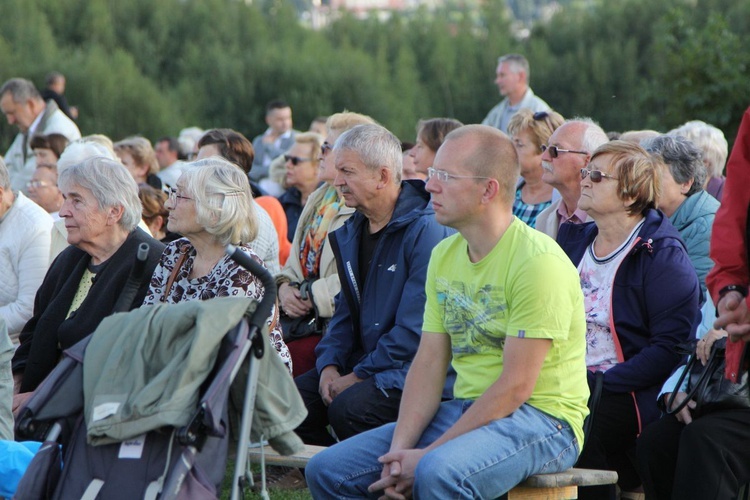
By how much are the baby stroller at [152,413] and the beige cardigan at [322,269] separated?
83.0 inches

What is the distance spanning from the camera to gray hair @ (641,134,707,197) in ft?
18.3

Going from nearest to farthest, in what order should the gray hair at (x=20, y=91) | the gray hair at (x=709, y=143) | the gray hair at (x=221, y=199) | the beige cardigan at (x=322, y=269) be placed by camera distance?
the gray hair at (x=221, y=199) → the beige cardigan at (x=322, y=269) → the gray hair at (x=709, y=143) → the gray hair at (x=20, y=91)

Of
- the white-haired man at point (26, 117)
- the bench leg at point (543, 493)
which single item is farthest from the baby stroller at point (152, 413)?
the white-haired man at point (26, 117)

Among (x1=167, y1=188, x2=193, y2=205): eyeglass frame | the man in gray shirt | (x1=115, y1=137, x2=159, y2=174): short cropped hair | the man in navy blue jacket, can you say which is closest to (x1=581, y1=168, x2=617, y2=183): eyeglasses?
the man in navy blue jacket

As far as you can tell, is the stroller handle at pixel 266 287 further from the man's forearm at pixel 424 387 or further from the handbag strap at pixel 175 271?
the handbag strap at pixel 175 271

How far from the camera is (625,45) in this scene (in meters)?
16.5

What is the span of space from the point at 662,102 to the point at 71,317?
395 inches

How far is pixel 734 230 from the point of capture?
11.9 ft

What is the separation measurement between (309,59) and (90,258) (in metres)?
13.2

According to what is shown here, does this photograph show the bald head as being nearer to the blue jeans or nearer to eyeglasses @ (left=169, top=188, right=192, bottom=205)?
the blue jeans

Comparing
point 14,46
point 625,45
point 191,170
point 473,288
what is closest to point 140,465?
point 473,288

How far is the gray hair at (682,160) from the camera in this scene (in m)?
5.57

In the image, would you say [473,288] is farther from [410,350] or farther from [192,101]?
[192,101]

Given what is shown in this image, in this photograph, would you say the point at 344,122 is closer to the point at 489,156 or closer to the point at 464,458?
the point at 489,156
